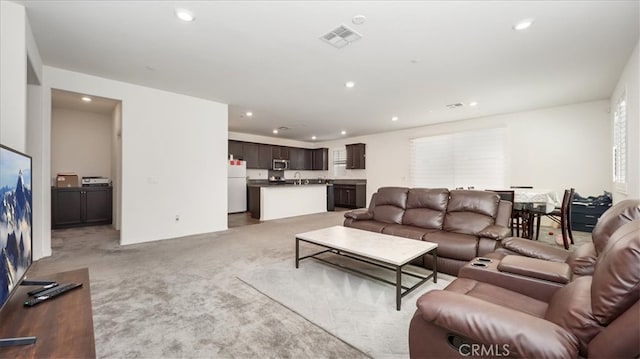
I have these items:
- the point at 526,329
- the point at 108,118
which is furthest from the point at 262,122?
the point at 526,329

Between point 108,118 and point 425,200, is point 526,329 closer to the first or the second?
point 425,200

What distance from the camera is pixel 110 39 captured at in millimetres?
2918

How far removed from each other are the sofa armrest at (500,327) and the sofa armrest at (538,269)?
77cm

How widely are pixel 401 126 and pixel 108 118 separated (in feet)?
25.2

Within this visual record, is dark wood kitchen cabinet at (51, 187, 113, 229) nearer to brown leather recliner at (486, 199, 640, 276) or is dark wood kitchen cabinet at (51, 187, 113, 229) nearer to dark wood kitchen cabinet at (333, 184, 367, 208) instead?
dark wood kitchen cabinet at (333, 184, 367, 208)

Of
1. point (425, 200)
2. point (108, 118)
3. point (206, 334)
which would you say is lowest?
point (206, 334)

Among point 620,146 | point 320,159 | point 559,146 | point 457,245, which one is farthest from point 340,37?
point 320,159

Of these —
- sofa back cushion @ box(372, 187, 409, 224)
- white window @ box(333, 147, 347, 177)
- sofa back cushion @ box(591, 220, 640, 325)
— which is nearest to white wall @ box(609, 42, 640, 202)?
sofa back cushion @ box(372, 187, 409, 224)

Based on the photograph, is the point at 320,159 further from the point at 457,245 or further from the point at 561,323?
the point at 561,323

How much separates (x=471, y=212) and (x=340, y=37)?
264 centimetres

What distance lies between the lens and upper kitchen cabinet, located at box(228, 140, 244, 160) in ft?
26.7

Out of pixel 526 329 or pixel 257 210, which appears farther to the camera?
pixel 257 210

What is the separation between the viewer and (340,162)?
10180mm

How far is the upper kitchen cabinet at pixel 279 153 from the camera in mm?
9229
